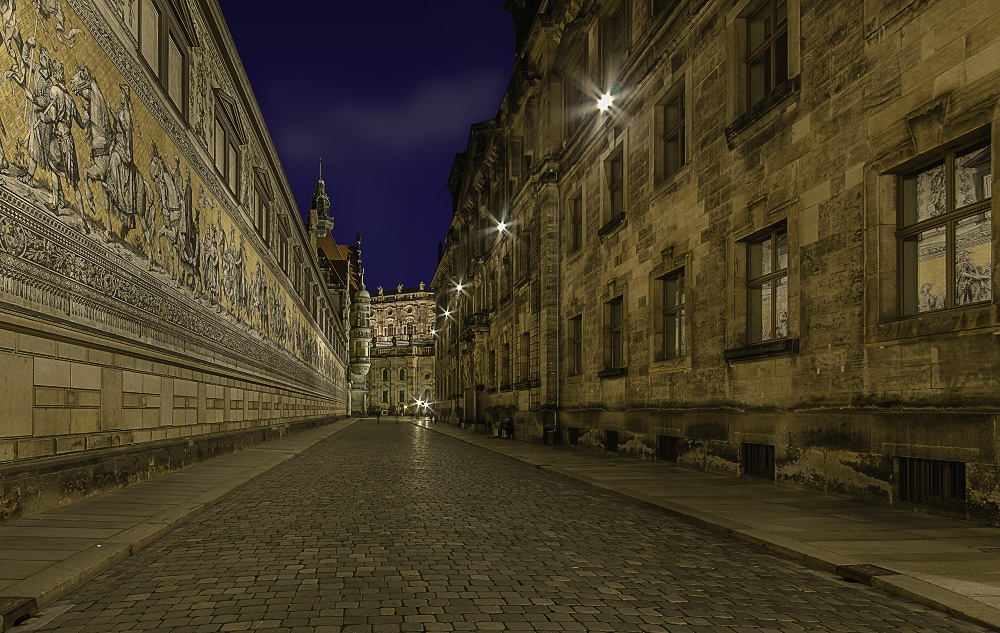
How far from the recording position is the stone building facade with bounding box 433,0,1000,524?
8539 mm

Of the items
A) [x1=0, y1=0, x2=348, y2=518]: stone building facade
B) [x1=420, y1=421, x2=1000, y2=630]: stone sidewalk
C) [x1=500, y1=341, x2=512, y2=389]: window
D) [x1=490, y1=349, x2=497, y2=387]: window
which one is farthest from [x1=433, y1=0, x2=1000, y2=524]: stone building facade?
[x1=490, y1=349, x2=497, y2=387]: window

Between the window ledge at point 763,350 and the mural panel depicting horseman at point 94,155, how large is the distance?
9.89m

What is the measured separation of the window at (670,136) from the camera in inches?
664

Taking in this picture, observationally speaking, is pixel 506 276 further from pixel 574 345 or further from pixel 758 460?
pixel 758 460

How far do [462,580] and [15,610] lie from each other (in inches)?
115

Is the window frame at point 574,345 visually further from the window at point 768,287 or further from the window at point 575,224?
the window at point 768,287

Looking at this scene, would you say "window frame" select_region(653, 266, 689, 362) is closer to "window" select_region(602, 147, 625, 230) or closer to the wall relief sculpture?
"window" select_region(602, 147, 625, 230)

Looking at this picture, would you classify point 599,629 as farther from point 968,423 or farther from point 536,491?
point 536,491

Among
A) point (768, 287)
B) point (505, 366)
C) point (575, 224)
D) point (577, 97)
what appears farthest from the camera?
point (505, 366)

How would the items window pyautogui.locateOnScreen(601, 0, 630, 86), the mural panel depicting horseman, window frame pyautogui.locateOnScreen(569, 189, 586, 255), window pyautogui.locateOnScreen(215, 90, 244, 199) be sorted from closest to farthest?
the mural panel depicting horseman → window pyautogui.locateOnScreen(215, 90, 244, 199) → window pyautogui.locateOnScreen(601, 0, 630, 86) → window frame pyautogui.locateOnScreen(569, 189, 586, 255)

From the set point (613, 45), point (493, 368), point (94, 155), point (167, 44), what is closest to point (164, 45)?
point (167, 44)

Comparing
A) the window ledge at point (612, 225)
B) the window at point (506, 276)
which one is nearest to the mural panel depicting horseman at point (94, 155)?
the window ledge at point (612, 225)

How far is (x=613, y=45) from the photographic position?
21.3 m

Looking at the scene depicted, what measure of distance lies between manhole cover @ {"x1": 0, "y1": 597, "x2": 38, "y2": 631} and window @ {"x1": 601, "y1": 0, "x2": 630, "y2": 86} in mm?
18321
